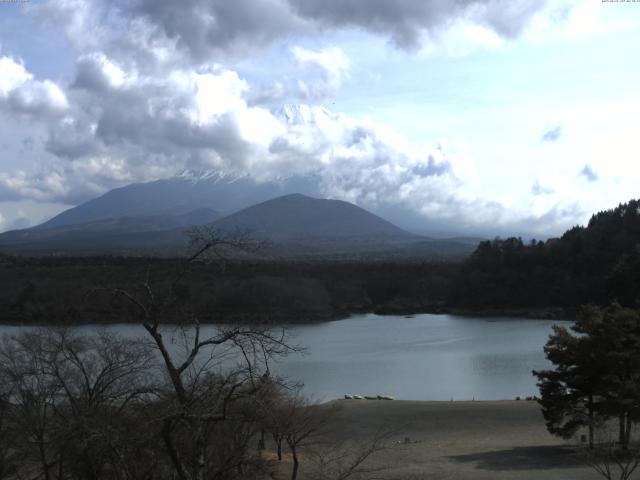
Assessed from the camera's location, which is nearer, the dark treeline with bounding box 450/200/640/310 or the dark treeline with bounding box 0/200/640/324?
the dark treeline with bounding box 0/200/640/324

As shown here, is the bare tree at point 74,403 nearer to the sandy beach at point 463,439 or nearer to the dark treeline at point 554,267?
the sandy beach at point 463,439

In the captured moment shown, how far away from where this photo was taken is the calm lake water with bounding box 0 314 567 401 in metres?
25.6

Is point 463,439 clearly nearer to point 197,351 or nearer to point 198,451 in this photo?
point 198,451

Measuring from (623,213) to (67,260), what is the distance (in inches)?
1858

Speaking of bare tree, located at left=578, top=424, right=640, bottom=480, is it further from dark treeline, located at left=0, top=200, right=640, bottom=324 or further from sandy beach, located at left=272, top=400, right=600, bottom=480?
dark treeline, located at left=0, top=200, right=640, bottom=324

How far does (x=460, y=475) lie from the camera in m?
12.7

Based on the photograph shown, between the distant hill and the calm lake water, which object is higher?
the distant hill

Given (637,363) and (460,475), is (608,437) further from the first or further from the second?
(460,475)

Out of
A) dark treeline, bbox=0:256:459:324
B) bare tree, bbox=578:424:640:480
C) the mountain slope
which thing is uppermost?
the mountain slope


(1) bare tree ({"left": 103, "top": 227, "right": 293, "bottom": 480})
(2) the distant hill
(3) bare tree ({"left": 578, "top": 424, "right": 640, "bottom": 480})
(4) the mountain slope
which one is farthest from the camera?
(2) the distant hill

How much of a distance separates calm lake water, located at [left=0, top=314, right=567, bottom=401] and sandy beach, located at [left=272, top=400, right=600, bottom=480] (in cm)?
283

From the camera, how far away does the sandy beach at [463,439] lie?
42.3 feet

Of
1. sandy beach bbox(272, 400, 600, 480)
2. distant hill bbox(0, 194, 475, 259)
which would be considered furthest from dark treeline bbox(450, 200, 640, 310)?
distant hill bbox(0, 194, 475, 259)

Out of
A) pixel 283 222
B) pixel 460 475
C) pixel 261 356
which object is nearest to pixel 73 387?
pixel 261 356
